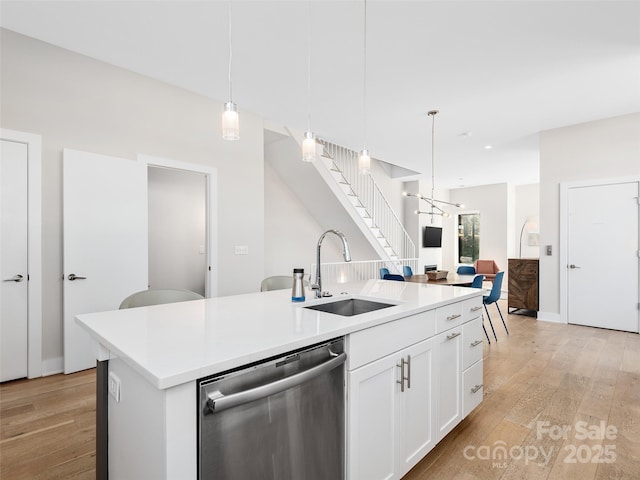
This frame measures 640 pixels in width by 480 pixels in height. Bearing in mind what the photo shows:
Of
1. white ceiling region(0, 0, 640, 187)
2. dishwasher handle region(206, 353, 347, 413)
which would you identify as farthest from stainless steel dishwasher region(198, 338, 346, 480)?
white ceiling region(0, 0, 640, 187)

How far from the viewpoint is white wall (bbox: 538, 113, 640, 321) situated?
4.32 meters

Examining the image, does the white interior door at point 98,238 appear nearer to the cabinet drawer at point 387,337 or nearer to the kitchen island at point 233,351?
the kitchen island at point 233,351

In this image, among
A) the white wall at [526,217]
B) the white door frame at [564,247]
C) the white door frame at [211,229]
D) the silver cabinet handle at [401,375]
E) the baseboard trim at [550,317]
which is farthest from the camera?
the white wall at [526,217]

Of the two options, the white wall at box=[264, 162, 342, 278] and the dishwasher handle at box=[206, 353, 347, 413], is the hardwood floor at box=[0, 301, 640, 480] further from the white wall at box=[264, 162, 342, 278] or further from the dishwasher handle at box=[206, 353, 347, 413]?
the white wall at box=[264, 162, 342, 278]

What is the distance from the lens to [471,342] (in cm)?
215

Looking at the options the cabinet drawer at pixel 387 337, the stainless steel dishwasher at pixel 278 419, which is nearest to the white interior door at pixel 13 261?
the stainless steel dishwasher at pixel 278 419

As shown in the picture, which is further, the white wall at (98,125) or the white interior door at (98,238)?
the white interior door at (98,238)

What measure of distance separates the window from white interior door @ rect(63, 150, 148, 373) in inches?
332

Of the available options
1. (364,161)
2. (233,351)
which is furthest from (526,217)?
(233,351)

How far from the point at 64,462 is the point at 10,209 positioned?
2082 mm

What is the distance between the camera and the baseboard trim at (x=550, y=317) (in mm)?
4906

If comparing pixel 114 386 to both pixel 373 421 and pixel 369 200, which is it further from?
pixel 369 200

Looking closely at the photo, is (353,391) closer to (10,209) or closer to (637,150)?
(10,209)

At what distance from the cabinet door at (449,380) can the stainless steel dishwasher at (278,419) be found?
753mm
